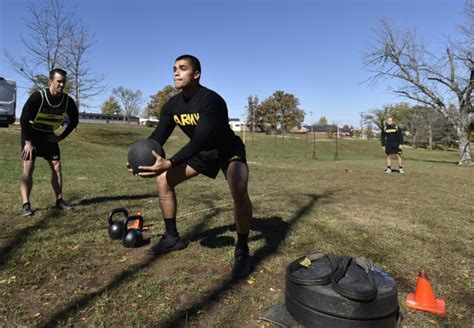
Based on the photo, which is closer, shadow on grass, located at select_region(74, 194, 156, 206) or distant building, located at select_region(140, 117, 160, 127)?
shadow on grass, located at select_region(74, 194, 156, 206)

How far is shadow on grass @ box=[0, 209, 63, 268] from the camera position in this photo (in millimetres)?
3814

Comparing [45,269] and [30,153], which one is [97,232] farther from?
[30,153]

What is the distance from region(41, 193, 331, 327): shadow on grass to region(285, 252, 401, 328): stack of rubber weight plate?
712 mm

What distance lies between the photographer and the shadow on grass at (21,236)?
3.81 m

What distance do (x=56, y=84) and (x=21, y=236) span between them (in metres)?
2.28

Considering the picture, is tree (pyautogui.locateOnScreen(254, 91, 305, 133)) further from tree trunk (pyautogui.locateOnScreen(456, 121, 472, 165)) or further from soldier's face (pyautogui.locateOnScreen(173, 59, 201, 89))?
soldier's face (pyautogui.locateOnScreen(173, 59, 201, 89))

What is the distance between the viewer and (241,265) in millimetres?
3525

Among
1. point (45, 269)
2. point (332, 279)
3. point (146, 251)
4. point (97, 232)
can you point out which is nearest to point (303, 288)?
point (332, 279)

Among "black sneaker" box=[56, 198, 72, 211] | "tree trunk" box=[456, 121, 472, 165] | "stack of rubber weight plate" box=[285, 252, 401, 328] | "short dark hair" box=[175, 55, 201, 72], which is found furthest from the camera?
"tree trunk" box=[456, 121, 472, 165]

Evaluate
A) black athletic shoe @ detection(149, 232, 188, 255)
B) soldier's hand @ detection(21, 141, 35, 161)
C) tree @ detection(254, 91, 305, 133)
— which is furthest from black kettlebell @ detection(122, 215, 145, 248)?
tree @ detection(254, 91, 305, 133)

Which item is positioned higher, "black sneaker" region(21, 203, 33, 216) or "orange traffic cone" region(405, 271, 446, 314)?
"black sneaker" region(21, 203, 33, 216)

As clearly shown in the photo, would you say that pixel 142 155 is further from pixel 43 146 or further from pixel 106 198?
pixel 106 198

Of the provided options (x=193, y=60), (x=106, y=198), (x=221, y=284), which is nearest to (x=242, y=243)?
(x=221, y=284)

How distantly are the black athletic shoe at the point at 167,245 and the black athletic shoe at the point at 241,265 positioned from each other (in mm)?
813
